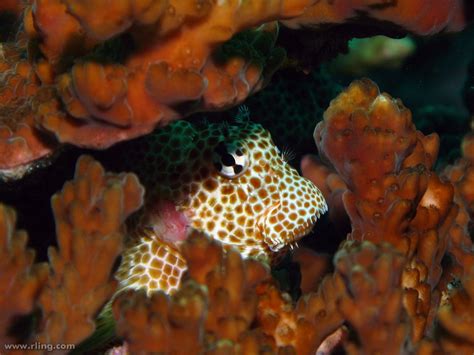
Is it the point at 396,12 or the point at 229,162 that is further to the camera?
the point at 229,162

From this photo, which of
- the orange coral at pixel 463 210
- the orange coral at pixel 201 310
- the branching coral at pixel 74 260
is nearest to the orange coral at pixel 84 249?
the branching coral at pixel 74 260

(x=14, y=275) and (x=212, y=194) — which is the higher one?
(x=14, y=275)

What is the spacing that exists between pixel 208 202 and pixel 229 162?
0.31 metres

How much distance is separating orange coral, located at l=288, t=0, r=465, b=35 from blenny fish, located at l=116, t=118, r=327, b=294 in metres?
1.02

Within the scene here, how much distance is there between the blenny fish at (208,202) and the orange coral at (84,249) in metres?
1.15

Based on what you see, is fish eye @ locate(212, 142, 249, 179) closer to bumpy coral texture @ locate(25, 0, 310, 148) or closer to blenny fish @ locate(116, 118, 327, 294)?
blenny fish @ locate(116, 118, 327, 294)

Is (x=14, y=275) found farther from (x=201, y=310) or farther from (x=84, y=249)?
(x=201, y=310)

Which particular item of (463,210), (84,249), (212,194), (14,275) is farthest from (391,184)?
(14,275)

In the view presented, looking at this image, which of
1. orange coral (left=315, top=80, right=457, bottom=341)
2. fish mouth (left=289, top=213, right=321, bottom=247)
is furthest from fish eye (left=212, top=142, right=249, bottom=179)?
orange coral (left=315, top=80, right=457, bottom=341)

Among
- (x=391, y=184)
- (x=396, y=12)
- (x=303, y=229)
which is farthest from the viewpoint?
(x=303, y=229)

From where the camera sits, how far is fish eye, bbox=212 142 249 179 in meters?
3.48

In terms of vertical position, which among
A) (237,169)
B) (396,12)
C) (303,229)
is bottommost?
(303,229)

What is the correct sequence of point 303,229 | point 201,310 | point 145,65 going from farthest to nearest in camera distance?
point 303,229 < point 145,65 < point 201,310

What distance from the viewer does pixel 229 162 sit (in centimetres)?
350
